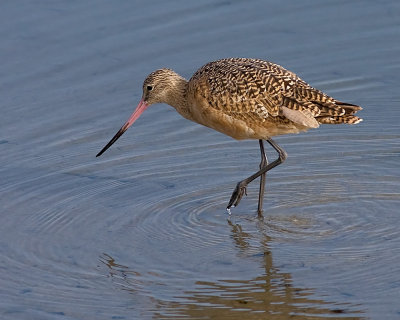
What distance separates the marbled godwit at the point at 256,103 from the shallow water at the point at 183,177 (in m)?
0.61

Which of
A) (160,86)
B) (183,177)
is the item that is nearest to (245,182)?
(183,177)

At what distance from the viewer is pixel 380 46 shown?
10641 millimetres

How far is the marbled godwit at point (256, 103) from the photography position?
779 cm

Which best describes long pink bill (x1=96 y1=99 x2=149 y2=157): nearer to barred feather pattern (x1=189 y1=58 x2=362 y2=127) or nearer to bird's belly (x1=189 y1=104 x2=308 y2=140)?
bird's belly (x1=189 y1=104 x2=308 y2=140)

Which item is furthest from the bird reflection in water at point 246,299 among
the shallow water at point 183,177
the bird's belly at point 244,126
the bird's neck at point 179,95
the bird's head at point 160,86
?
the bird's head at point 160,86

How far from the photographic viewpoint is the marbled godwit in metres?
7.79

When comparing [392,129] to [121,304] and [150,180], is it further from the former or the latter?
[121,304]

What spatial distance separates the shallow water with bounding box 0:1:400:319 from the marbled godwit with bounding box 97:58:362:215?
61cm

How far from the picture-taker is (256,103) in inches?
307

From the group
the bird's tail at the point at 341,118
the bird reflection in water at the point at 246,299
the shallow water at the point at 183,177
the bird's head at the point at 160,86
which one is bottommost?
the bird reflection in water at the point at 246,299

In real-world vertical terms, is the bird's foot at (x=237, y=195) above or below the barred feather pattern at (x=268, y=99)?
below

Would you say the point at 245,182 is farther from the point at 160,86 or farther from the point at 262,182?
the point at 160,86

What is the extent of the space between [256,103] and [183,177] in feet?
3.85

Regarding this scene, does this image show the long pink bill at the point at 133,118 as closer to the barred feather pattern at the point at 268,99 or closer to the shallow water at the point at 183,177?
the shallow water at the point at 183,177
